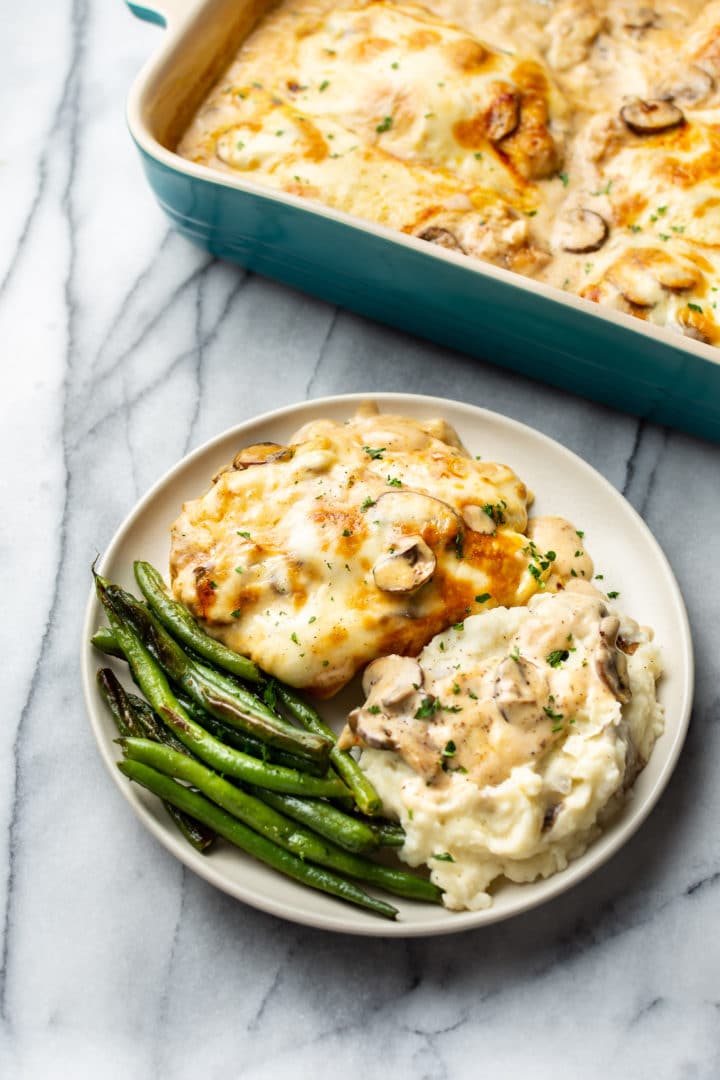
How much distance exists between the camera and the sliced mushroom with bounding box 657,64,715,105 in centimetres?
472

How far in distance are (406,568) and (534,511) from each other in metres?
0.79

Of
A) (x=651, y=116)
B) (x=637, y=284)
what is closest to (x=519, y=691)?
(x=637, y=284)

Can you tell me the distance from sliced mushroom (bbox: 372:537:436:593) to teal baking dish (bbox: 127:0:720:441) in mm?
1025

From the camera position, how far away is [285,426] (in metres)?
4.47

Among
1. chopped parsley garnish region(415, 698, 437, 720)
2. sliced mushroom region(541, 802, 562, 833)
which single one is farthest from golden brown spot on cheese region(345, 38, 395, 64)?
sliced mushroom region(541, 802, 562, 833)

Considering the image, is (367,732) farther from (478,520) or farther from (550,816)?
(478,520)

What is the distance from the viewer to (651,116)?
4617mm

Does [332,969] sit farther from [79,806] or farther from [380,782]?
[79,806]

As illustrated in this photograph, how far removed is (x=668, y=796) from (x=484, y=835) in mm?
865

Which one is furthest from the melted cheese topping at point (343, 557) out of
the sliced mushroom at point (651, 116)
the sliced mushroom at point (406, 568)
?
the sliced mushroom at point (651, 116)

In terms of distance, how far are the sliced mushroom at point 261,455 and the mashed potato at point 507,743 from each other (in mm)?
855

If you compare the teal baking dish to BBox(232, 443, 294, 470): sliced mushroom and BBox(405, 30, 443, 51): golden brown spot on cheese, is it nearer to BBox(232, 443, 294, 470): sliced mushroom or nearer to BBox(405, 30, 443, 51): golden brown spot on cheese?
BBox(405, 30, 443, 51): golden brown spot on cheese

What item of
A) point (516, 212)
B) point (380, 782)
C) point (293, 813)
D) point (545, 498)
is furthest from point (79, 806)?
point (516, 212)

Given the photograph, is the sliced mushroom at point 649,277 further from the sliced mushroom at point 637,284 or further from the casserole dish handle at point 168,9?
the casserole dish handle at point 168,9
